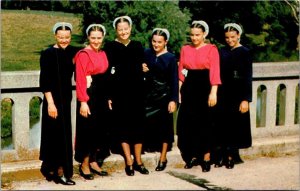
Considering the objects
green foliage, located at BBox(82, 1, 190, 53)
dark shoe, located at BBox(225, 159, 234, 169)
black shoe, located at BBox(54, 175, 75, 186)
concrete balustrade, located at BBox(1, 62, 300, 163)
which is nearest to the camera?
black shoe, located at BBox(54, 175, 75, 186)

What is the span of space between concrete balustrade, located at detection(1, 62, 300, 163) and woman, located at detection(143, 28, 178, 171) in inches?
22.9

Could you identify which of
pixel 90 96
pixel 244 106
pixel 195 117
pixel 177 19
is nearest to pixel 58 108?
pixel 90 96

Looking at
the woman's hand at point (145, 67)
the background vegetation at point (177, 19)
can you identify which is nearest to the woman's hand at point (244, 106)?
the woman's hand at point (145, 67)

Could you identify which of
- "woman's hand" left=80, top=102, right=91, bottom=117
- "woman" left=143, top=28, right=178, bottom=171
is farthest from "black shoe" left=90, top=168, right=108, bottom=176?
"woman's hand" left=80, top=102, right=91, bottom=117

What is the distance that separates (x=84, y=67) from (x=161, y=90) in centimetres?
104

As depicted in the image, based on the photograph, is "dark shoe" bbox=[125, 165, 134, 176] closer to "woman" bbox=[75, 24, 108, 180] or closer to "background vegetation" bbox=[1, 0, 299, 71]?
"woman" bbox=[75, 24, 108, 180]

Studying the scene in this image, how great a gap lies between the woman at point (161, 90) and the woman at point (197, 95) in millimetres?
164

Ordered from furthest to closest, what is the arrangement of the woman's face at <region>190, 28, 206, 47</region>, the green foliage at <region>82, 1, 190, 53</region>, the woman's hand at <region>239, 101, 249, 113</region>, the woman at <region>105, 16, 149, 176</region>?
1. the green foliage at <region>82, 1, 190, 53</region>
2. the woman's hand at <region>239, 101, 249, 113</region>
3. the woman's face at <region>190, 28, 206, 47</region>
4. the woman at <region>105, 16, 149, 176</region>

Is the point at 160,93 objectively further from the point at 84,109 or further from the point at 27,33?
the point at 27,33

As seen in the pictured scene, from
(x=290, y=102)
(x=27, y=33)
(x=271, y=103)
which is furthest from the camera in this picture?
(x=27, y=33)

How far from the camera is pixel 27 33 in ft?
87.7

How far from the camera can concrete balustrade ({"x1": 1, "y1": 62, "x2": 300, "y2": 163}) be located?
19.6 ft

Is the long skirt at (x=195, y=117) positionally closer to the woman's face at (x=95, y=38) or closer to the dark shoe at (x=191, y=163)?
the dark shoe at (x=191, y=163)

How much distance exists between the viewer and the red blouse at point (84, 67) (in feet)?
18.5
